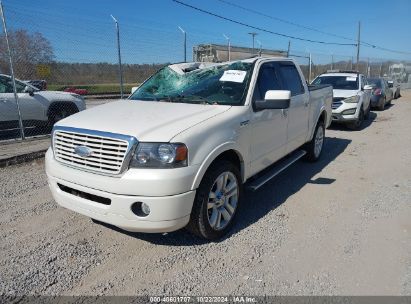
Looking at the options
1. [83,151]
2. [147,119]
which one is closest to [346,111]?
[147,119]

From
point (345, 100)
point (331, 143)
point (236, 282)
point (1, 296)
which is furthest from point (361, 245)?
point (345, 100)

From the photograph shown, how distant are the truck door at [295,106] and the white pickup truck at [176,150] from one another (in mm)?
392

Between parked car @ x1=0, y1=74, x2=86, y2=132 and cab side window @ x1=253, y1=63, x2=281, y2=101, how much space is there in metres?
6.51

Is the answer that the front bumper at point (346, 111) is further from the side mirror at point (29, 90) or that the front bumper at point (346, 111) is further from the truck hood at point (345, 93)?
the side mirror at point (29, 90)

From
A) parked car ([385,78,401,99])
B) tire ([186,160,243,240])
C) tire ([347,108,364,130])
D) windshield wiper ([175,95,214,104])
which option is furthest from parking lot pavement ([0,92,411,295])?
parked car ([385,78,401,99])

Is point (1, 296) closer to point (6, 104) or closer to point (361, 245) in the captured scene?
point (361, 245)

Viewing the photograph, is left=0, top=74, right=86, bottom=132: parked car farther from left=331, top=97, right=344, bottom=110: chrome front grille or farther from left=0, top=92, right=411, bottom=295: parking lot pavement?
left=331, top=97, right=344, bottom=110: chrome front grille

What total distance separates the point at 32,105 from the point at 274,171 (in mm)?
6760

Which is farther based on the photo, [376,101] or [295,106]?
[376,101]

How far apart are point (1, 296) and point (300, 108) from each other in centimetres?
448

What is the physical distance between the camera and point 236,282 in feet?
9.70

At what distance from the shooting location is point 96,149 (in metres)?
3.08

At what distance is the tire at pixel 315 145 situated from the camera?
6.38 metres

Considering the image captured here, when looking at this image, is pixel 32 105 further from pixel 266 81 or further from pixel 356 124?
pixel 356 124
